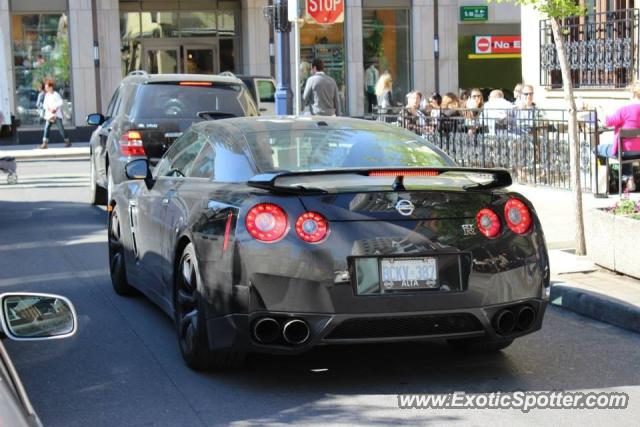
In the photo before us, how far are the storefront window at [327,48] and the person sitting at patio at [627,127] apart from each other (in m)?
22.3

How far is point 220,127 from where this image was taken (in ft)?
24.7

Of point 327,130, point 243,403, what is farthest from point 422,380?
point 327,130

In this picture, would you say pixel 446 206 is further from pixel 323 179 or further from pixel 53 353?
pixel 53 353

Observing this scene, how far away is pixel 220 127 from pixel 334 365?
1804mm


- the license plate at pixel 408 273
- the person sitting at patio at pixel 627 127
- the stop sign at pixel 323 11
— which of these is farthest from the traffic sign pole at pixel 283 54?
the license plate at pixel 408 273

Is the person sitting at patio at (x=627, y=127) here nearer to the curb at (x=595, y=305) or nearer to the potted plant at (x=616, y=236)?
the potted plant at (x=616, y=236)

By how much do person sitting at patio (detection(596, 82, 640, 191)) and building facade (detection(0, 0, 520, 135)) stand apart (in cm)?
2197

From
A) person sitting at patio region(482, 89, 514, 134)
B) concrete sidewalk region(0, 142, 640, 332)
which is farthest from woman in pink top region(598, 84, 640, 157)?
person sitting at patio region(482, 89, 514, 134)

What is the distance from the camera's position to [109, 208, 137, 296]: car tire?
916 cm

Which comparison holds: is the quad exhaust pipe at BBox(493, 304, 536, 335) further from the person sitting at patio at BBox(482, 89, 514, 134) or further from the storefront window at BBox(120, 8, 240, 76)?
the storefront window at BBox(120, 8, 240, 76)

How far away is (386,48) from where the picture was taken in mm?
37625

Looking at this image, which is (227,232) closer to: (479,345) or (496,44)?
(479,345)

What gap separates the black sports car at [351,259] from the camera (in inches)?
236

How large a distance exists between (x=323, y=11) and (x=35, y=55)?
1894 centimetres
